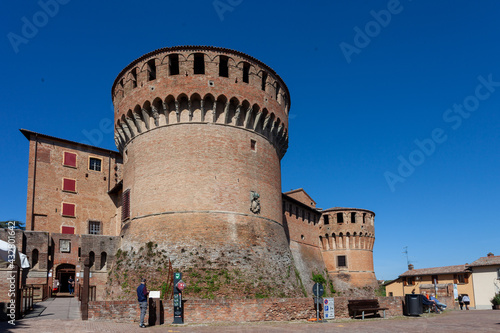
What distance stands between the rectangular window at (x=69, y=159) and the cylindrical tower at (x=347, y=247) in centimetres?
2362

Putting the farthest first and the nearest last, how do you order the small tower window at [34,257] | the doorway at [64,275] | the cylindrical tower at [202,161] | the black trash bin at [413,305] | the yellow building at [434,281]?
the yellow building at [434,281] < the doorway at [64,275] < the small tower window at [34,257] < the cylindrical tower at [202,161] < the black trash bin at [413,305]

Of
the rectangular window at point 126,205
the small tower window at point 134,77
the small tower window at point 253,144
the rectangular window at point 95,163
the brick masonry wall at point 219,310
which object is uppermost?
the small tower window at point 134,77

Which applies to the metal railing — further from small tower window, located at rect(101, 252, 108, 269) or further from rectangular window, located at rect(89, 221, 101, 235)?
rectangular window, located at rect(89, 221, 101, 235)

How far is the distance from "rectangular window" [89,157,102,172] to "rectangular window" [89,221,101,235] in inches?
167

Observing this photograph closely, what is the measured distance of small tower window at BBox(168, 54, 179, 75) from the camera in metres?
23.4

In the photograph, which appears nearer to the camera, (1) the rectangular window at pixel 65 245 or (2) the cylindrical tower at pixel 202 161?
(2) the cylindrical tower at pixel 202 161

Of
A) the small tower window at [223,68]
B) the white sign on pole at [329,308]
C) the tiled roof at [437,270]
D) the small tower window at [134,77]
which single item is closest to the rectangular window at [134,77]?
the small tower window at [134,77]

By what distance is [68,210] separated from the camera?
31766 mm

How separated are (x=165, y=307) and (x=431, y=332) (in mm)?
8456

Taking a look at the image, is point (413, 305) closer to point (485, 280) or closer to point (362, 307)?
point (362, 307)

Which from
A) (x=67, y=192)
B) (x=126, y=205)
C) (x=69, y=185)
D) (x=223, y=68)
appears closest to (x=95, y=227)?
(x=67, y=192)

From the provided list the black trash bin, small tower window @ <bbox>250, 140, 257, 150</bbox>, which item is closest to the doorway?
small tower window @ <bbox>250, 140, 257, 150</bbox>

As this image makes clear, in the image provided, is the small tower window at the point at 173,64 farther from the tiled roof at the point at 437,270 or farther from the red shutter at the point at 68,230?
the tiled roof at the point at 437,270

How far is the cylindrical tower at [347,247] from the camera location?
42.6 m
